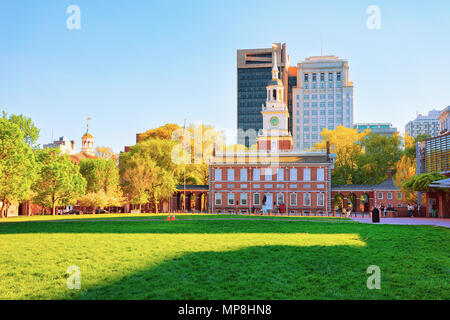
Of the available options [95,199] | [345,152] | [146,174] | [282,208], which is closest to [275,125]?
[345,152]

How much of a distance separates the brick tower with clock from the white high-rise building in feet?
214

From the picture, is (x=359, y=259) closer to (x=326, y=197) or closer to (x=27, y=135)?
(x=27, y=135)

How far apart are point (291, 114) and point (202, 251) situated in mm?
132021

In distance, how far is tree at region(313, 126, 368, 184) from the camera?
67.7m

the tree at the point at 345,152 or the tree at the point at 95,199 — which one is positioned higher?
the tree at the point at 345,152

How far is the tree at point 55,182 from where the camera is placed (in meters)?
45.1

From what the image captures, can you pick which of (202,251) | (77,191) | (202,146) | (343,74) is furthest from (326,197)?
(343,74)

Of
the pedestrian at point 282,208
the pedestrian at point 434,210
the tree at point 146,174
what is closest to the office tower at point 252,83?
the tree at point 146,174

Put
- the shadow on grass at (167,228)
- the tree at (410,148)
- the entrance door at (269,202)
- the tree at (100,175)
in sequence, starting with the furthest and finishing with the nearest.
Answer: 1. the tree at (410,148)
2. the entrance door at (269,202)
3. the tree at (100,175)
4. the shadow on grass at (167,228)

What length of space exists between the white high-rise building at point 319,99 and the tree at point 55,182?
96186 mm

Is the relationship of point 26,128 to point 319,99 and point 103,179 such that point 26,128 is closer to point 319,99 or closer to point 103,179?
point 103,179

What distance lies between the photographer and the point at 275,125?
68.8 meters

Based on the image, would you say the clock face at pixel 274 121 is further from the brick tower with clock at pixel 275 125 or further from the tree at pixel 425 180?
the tree at pixel 425 180

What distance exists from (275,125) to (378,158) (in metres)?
17.4
